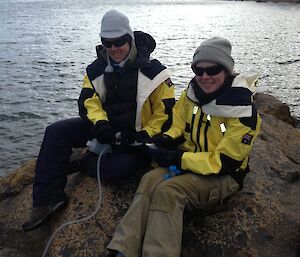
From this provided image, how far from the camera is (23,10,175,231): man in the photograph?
560 centimetres

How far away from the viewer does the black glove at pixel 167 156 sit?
4.94m

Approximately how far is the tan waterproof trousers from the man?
0.94 meters

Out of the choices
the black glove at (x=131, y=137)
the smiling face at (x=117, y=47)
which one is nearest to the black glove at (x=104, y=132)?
the black glove at (x=131, y=137)

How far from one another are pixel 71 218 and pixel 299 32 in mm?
38504

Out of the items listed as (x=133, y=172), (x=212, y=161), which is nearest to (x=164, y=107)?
(x=133, y=172)

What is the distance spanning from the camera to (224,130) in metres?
4.94

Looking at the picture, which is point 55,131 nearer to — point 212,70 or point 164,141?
point 164,141

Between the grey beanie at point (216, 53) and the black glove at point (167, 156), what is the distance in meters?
1.17

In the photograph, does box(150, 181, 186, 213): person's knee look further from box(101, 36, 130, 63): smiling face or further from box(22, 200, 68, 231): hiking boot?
box(101, 36, 130, 63): smiling face

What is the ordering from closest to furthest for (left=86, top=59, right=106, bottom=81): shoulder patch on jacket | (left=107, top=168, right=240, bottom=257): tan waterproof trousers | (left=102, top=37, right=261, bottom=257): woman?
(left=107, top=168, right=240, bottom=257): tan waterproof trousers → (left=102, top=37, right=261, bottom=257): woman → (left=86, top=59, right=106, bottom=81): shoulder patch on jacket

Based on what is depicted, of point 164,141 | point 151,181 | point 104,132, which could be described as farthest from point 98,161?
point 151,181

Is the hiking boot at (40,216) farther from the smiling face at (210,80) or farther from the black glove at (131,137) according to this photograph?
the smiling face at (210,80)

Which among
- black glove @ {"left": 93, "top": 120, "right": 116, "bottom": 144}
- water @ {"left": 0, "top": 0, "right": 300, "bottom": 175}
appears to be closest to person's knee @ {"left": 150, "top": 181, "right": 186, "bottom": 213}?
black glove @ {"left": 93, "top": 120, "right": 116, "bottom": 144}

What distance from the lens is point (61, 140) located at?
5.86 metres
